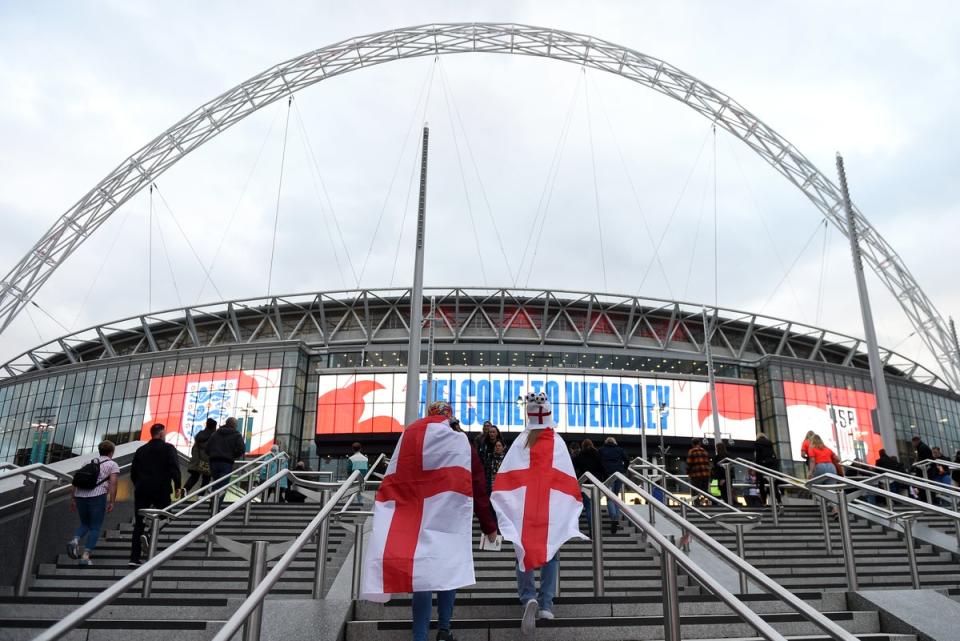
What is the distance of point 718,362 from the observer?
Answer: 58156 mm

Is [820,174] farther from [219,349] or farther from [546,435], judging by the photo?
[219,349]

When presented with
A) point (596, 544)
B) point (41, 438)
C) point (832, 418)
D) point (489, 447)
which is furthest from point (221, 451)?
point (41, 438)

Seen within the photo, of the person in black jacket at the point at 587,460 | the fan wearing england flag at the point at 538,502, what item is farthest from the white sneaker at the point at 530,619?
the person in black jacket at the point at 587,460

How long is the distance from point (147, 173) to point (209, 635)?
144ft

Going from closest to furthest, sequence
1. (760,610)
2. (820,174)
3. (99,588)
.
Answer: (760,610), (99,588), (820,174)

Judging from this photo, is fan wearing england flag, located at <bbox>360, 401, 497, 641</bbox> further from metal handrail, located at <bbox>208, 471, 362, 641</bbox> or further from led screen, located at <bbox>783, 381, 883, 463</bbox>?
led screen, located at <bbox>783, 381, 883, 463</bbox>

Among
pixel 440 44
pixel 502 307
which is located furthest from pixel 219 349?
pixel 440 44

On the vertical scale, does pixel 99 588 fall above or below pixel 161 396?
below

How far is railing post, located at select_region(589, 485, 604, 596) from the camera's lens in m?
7.58

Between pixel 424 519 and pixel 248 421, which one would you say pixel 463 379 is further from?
pixel 424 519

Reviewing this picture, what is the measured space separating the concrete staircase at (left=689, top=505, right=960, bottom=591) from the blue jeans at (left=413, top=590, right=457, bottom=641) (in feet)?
17.3

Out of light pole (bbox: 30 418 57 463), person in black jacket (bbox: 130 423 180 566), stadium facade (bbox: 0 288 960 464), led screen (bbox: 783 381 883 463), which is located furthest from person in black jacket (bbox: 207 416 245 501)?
light pole (bbox: 30 418 57 463)

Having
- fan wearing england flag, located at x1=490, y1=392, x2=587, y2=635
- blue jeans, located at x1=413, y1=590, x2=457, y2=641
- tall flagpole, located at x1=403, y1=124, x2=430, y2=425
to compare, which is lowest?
blue jeans, located at x1=413, y1=590, x2=457, y2=641

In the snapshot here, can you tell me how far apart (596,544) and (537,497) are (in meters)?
1.46
